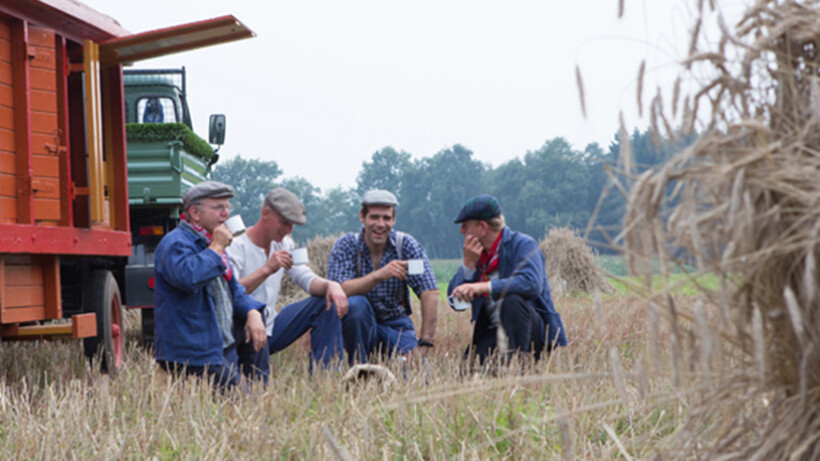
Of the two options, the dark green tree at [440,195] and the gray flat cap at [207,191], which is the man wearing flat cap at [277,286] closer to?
the gray flat cap at [207,191]

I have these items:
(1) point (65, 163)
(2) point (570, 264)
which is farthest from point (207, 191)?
(2) point (570, 264)

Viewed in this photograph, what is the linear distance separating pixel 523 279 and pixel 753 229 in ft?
12.9

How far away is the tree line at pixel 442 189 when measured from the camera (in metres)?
79.1

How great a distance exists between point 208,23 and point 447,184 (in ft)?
307

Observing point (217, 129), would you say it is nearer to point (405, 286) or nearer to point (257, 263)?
point (257, 263)

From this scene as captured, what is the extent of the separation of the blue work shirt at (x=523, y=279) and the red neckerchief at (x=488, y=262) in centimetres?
4

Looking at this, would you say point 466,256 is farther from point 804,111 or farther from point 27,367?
point 804,111

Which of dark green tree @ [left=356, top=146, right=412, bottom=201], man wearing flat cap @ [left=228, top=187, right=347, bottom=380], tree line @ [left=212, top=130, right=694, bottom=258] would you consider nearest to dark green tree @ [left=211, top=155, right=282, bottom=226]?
tree line @ [left=212, top=130, right=694, bottom=258]

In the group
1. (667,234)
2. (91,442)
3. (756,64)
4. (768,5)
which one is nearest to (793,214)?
(667,234)

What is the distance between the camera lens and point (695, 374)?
182 centimetres

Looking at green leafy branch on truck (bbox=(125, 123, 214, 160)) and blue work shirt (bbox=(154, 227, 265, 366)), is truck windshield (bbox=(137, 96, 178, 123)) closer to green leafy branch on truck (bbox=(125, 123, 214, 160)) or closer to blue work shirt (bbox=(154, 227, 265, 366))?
green leafy branch on truck (bbox=(125, 123, 214, 160))

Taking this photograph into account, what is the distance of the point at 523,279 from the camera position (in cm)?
553

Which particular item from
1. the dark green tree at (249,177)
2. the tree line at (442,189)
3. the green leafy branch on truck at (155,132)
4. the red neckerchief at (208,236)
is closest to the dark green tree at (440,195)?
the tree line at (442,189)

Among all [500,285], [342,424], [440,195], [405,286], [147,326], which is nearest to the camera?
[342,424]
